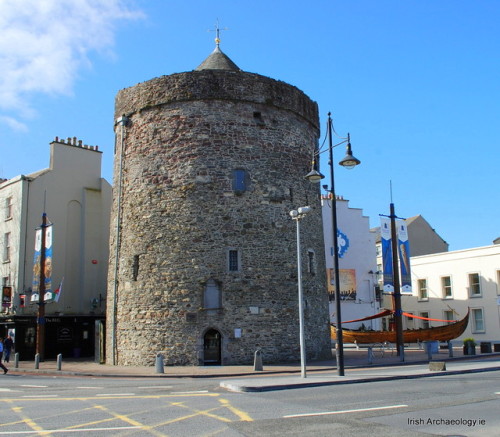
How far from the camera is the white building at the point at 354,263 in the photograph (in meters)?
46.3

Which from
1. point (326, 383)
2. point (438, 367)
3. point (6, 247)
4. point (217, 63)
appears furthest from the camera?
point (6, 247)

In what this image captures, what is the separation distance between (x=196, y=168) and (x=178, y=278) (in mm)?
4959

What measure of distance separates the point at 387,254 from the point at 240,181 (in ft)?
27.7

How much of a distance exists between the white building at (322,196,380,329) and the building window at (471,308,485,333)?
846 cm

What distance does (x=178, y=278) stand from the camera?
24.4m

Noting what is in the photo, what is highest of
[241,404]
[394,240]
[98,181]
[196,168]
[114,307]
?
[98,181]

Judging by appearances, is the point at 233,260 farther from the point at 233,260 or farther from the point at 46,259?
the point at 46,259

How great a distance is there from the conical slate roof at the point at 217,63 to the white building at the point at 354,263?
64.2 feet

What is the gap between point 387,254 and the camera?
27859 mm

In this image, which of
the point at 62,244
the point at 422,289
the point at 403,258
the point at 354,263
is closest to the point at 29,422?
the point at 403,258

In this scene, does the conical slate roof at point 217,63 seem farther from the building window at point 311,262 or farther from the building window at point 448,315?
the building window at point 448,315

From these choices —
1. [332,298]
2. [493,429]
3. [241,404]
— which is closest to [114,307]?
[241,404]

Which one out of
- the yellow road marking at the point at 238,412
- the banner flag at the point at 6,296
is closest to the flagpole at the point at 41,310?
the banner flag at the point at 6,296

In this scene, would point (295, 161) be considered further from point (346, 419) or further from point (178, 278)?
point (346, 419)
